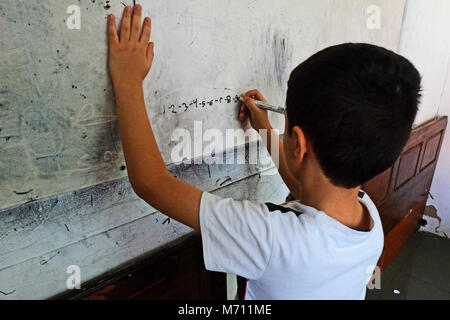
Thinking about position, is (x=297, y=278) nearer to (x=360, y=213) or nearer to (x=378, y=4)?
(x=360, y=213)

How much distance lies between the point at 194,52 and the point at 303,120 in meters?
0.31

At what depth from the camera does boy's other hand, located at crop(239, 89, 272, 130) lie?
34.5 inches

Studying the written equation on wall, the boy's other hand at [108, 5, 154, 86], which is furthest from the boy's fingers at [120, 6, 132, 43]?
the written equation on wall

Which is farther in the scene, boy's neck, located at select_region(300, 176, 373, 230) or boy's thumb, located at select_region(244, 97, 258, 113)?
boy's thumb, located at select_region(244, 97, 258, 113)

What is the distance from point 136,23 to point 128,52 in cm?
5

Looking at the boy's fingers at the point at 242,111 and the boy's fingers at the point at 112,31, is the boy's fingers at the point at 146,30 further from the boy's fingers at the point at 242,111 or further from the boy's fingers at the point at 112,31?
the boy's fingers at the point at 242,111

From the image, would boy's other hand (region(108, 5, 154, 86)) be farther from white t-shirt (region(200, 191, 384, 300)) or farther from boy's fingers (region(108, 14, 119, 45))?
white t-shirt (region(200, 191, 384, 300))

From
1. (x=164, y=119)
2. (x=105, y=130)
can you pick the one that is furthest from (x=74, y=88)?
(x=164, y=119)

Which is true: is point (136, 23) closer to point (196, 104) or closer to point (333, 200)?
point (196, 104)

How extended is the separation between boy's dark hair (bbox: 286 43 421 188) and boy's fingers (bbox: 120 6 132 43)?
1.01 ft

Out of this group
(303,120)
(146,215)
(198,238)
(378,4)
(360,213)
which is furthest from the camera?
(378,4)

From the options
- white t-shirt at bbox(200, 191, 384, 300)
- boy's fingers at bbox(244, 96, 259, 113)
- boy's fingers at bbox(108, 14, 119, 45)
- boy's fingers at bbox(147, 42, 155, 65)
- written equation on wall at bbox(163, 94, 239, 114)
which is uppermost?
boy's fingers at bbox(108, 14, 119, 45)

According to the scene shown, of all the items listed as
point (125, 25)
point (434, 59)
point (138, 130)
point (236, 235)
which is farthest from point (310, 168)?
point (434, 59)

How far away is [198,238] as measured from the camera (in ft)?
3.04
